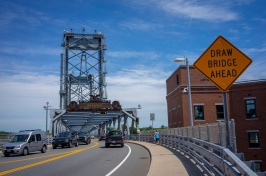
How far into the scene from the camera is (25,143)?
24.5 meters

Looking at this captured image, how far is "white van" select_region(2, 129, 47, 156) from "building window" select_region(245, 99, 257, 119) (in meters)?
24.0

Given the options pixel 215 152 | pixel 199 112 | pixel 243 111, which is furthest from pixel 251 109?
pixel 215 152

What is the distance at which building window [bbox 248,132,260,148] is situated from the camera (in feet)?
121

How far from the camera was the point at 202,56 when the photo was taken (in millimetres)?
8867

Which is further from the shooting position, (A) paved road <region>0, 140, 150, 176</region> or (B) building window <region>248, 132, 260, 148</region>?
(B) building window <region>248, 132, 260, 148</region>

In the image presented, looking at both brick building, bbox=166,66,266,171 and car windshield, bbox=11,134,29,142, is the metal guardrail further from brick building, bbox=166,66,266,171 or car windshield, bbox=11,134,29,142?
brick building, bbox=166,66,266,171

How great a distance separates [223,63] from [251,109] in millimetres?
31774

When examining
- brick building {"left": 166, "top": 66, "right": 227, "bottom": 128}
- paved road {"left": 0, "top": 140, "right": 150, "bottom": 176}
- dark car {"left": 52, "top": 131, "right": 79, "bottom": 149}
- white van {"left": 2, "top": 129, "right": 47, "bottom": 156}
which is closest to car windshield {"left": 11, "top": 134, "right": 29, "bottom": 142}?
white van {"left": 2, "top": 129, "right": 47, "bottom": 156}

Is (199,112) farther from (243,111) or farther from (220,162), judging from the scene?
(220,162)

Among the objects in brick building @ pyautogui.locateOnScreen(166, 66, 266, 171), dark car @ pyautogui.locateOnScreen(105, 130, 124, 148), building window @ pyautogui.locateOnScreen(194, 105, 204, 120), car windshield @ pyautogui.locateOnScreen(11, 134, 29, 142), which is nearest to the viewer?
car windshield @ pyautogui.locateOnScreen(11, 134, 29, 142)

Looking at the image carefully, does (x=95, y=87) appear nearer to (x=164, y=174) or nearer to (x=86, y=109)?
(x=86, y=109)

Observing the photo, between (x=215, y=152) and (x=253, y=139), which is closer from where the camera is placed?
(x=215, y=152)

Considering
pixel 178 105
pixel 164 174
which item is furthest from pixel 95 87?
pixel 164 174

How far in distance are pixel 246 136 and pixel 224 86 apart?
104 ft
